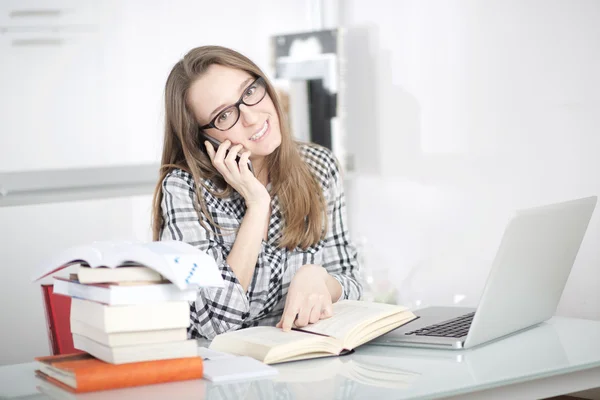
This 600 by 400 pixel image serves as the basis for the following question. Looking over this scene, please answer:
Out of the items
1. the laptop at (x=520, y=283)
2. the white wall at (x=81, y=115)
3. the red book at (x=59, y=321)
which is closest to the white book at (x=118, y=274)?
the laptop at (x=520, y=283)

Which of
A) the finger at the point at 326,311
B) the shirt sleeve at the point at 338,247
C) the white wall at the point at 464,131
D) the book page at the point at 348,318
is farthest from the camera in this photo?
the white wall at the point at 464,131

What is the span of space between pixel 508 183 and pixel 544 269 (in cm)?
131

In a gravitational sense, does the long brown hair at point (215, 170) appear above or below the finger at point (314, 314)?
above

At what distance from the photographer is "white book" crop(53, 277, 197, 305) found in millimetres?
1181

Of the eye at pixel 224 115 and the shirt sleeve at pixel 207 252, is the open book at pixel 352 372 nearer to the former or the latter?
the shirt sleeve at pixel 207 252

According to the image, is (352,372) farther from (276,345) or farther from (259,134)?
(259,134)

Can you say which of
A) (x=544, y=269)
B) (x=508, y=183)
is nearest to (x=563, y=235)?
(x=544, y=269)

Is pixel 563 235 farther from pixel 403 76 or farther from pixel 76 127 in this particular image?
pixel 76 127

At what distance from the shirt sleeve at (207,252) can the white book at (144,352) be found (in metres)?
0.48

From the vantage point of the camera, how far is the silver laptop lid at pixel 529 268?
133cm

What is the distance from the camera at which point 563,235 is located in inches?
58.6

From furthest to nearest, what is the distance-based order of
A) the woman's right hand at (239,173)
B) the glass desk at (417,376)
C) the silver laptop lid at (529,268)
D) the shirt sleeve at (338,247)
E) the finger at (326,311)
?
the shirt sleeve at (338,247) < the woman's right hand at (239,173) < the finger at (326,311) < the silver laptop lid at (529,268) < the glass desk at (417,376)

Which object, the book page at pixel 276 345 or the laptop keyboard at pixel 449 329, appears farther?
the laptop keyboard at pixel 449 329

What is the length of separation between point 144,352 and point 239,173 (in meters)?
0.77
